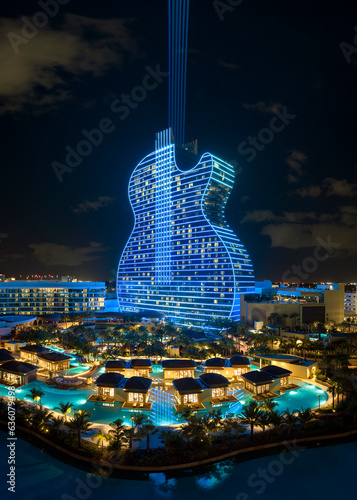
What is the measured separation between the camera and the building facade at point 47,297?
311ft

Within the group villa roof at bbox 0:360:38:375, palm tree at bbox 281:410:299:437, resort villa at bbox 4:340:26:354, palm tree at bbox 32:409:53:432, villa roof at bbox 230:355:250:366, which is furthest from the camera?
resort villa at bbox 4:340:26:354

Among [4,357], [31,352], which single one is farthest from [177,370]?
[4,357]

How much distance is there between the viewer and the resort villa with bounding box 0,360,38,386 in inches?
1451

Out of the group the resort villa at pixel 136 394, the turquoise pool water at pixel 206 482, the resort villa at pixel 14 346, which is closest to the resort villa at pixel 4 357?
the resort villa at pixel 14 346

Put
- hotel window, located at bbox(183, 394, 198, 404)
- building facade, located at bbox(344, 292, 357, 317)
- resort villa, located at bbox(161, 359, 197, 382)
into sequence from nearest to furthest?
hotel window, located at bbox(183, 394, 198, 404) → resort villa, located at bbox(161, 359, 197, 382) → building facade, located at bbox(344, 292, 357, 317)

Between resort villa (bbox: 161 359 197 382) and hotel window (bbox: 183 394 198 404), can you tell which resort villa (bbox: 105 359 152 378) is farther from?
hotel window (bbox: 183 394 198 404)

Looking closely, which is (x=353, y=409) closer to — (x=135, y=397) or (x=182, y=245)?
(x=135, y=397)

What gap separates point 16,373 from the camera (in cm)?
3666

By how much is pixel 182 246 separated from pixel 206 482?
6702cm

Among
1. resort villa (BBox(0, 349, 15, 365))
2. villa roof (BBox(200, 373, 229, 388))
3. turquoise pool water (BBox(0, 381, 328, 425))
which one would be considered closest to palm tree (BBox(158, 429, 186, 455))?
turquoise pool water (BBox(0, 381, 328, 425))

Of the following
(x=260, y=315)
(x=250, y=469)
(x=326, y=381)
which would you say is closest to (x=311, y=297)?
(x=260, y=315)

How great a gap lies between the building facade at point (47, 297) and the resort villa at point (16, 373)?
198 feet

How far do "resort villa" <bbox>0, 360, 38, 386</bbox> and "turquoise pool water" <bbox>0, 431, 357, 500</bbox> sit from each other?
1461cm

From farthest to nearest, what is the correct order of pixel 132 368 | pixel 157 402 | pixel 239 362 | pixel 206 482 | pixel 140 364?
pixel 239 362 < pixel 140 364 < pixel 132 368 < pixel 157 402 < pixel 206 482
